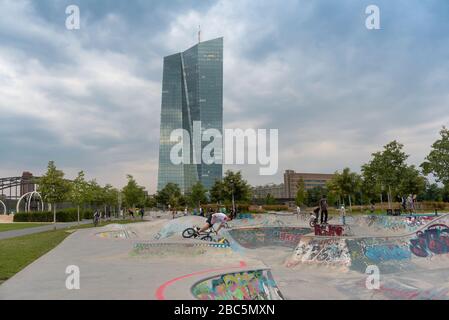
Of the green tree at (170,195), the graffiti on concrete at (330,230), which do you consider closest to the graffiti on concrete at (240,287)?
the graffiti on concrete at (330,230)

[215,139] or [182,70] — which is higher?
[182,70]

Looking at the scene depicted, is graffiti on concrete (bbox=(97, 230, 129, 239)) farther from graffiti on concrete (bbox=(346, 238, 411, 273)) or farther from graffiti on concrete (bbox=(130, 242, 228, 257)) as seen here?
graffiti on concrete (bbox=(346, 238, 411, 273))

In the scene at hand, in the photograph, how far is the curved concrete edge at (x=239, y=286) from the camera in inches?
279

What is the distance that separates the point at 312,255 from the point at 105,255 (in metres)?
7.54

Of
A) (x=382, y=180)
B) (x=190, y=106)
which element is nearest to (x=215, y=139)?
(x=190, y=106)

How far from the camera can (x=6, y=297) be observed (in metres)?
6.46

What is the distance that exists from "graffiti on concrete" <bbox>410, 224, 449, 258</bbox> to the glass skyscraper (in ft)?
359

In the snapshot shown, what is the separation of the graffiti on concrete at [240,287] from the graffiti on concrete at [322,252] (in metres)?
4.50

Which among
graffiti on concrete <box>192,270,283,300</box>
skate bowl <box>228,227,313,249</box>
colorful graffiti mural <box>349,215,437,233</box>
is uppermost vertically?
graffiti on concrete <box>192,270,283,300</box>

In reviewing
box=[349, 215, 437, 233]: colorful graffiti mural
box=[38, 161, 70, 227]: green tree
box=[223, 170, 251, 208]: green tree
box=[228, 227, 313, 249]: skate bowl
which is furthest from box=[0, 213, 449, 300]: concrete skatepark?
box=[223, 170, 251, 208]: green tree

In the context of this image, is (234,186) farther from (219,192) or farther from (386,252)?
(386,252)

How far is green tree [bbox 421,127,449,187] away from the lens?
3269 cm
